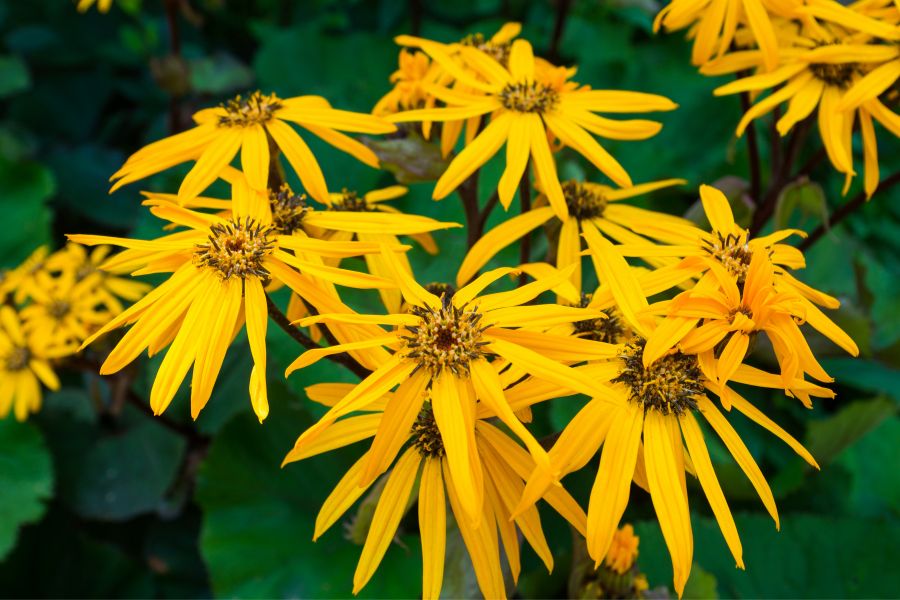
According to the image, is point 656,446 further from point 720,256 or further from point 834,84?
point 834,84

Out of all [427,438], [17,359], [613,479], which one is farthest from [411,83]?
[17,359]

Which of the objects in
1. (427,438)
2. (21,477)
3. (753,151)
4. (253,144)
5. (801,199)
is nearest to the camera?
(427,438)

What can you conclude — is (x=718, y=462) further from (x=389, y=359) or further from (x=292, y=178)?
(x=292, y=178)

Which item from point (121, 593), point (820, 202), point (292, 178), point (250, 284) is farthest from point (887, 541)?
point (121, 593)

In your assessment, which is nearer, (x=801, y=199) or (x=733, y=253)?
(x=733, y=253)

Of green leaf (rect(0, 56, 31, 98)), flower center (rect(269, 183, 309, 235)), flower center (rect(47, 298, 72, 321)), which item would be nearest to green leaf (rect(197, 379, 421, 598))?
flower center (rect(47, 298, 72, 321))
